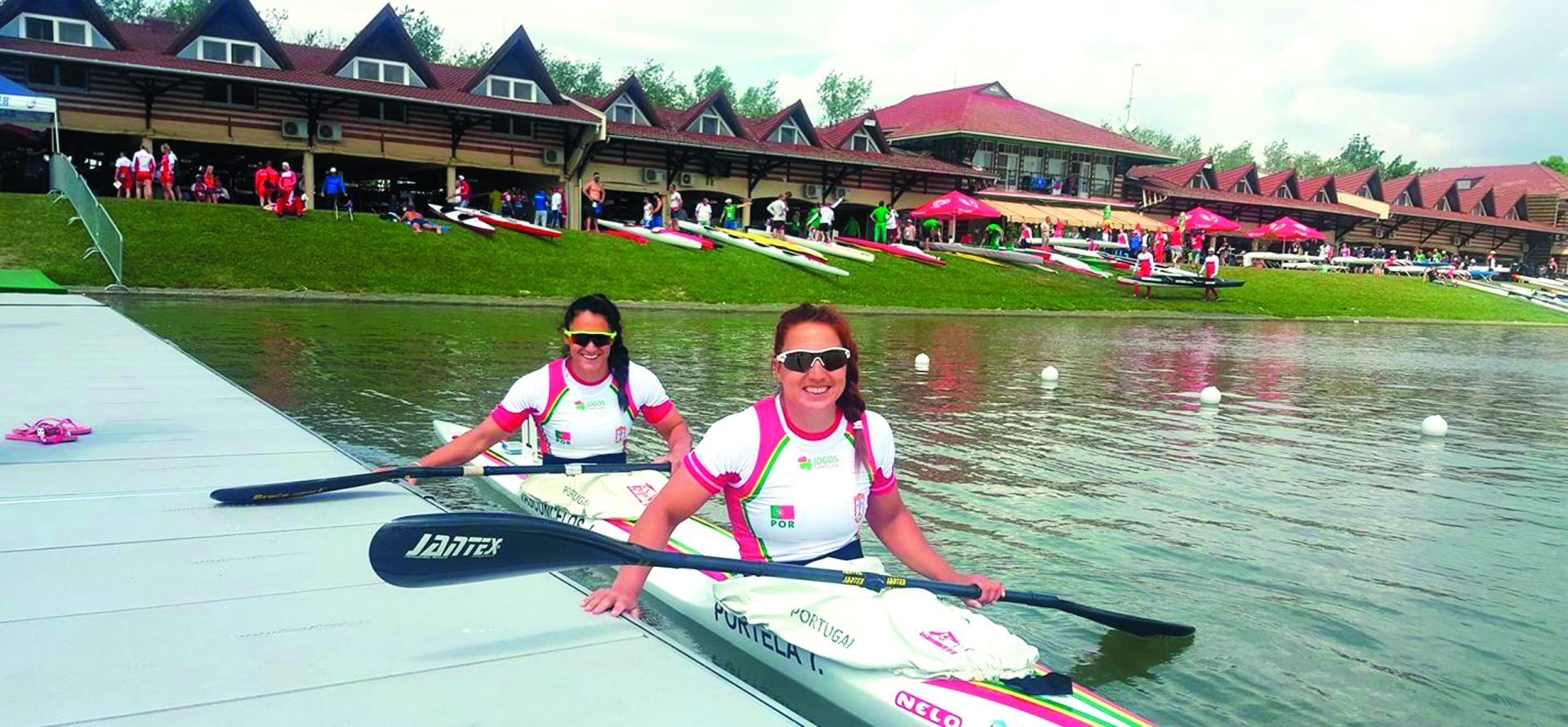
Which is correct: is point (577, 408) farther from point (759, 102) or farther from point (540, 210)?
point (759, 102)

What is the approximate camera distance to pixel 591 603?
476cm

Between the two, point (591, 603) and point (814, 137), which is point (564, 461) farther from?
point (814, 137)

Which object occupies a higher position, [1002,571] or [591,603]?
[591,603]

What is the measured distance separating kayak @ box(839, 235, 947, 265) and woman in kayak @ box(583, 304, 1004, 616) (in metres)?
37.4

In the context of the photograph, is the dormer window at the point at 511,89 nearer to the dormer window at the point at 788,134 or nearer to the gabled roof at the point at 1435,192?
the dormer window at the point at 788,134

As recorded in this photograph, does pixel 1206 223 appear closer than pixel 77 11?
No

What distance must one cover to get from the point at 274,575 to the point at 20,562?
4.37 ft

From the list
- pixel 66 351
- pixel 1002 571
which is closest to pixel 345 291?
pixel 66 351

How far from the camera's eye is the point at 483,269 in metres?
30.3

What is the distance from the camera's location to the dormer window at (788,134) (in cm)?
4794

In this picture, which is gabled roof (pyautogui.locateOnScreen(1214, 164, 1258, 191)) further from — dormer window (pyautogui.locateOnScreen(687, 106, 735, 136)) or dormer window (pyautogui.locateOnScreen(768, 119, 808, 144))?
dormer window (pyautogui.locateOnScreen(687, 106, 735, 136))

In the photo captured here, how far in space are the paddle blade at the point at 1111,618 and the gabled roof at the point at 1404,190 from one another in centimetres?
8057

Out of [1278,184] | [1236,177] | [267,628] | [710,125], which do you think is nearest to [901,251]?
[710,125]

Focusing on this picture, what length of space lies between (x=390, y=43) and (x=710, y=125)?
13831 millimetres
